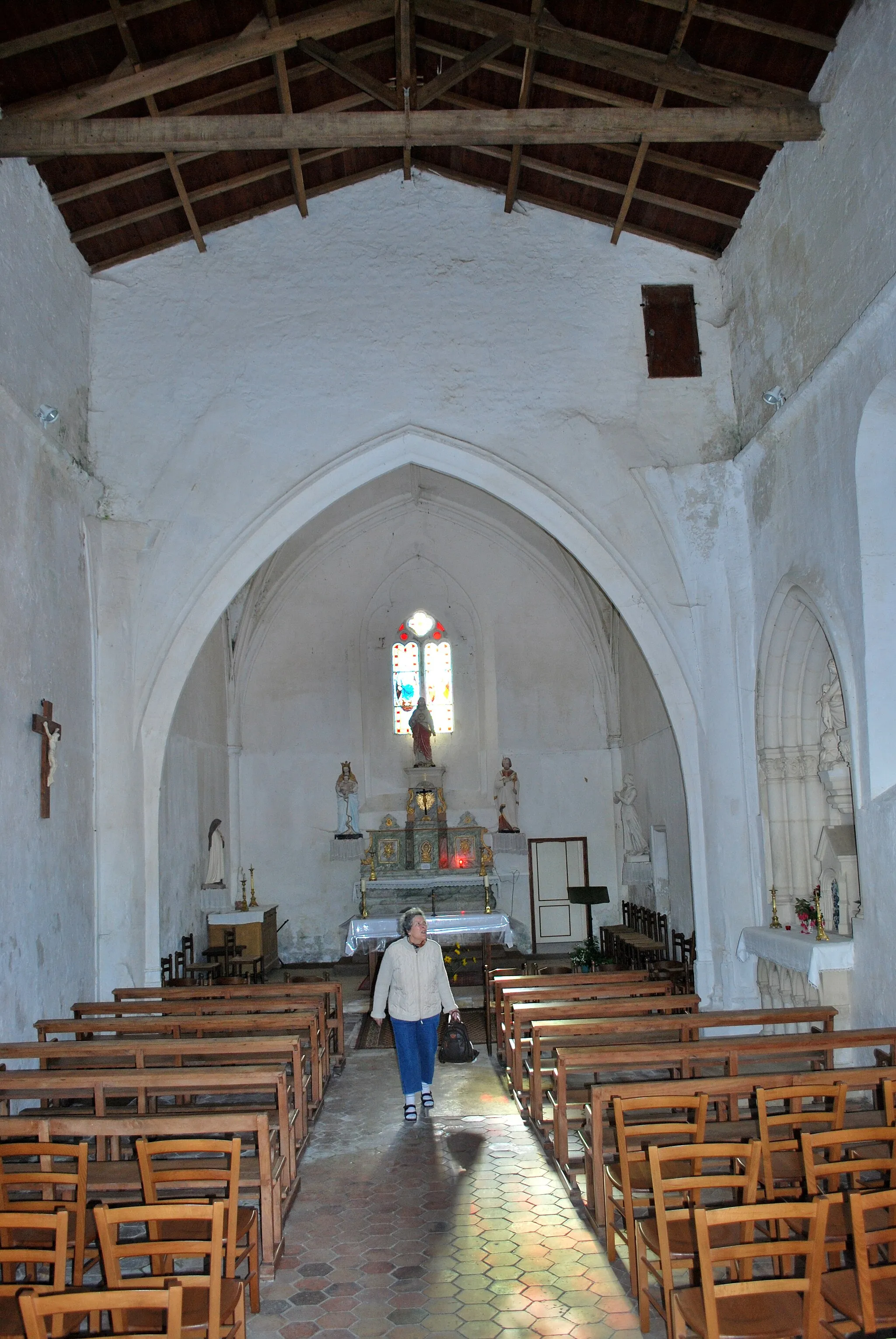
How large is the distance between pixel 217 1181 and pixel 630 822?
11.9 m

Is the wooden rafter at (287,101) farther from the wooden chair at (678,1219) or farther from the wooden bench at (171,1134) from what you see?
the wooden chair at (678,1219)

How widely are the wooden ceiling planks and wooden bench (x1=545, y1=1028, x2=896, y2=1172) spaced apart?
706 cm

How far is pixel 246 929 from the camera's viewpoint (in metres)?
14.6

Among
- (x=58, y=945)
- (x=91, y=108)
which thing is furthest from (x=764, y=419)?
(x=58, y=945)

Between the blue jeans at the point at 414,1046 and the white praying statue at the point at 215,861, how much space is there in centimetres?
744

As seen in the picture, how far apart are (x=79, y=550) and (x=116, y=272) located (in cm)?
311

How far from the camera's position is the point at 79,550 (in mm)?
10156

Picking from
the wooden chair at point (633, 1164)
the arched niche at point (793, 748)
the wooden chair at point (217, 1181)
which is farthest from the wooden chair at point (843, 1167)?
the arched niche at point (793, 748)

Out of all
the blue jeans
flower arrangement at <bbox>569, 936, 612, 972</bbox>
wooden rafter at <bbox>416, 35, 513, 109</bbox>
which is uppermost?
wooden rafter at <bbox>416, 35, 513, 109</bbox>

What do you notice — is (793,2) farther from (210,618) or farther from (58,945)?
(58,945)

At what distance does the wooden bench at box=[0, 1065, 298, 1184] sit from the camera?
5.23m

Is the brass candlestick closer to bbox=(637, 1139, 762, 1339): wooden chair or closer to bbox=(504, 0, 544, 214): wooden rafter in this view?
bbox=(637, 1139, 762, 1339): wooden chair

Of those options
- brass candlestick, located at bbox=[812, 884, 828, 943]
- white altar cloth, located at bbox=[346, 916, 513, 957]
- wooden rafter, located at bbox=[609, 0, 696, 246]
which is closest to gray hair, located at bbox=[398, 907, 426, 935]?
brass candlestick, located at bbox=[812, 884, 828, 943]

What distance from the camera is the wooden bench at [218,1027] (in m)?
6.99
